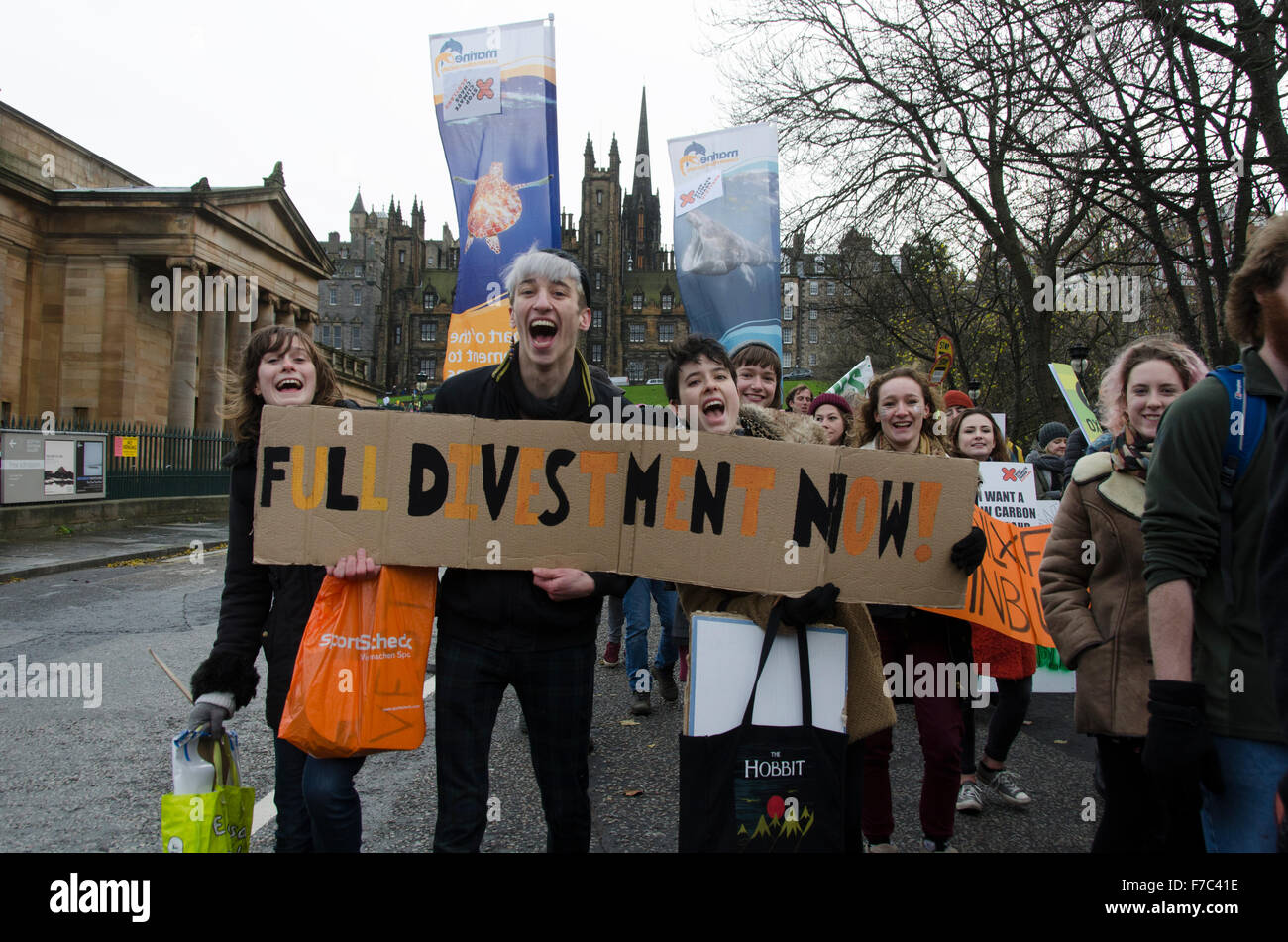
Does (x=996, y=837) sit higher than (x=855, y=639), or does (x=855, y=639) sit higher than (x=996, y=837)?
(x=855, y=639)

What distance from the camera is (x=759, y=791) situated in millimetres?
2344

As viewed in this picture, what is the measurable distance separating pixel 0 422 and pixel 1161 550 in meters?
19.6

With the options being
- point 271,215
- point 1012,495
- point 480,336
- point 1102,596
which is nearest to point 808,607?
point 1102,596

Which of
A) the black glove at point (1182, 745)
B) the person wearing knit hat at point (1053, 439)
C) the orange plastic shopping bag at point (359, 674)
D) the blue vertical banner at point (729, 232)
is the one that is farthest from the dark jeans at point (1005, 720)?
the person wearing knit hat at point (1053, 439)

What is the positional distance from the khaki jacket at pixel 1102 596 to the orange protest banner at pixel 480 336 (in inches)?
238

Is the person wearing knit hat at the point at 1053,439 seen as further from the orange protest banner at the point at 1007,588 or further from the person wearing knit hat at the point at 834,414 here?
the orange protest banner at the point at 1007,588

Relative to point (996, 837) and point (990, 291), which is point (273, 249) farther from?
point (996, 837)

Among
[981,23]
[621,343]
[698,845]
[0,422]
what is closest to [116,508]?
[0,422]

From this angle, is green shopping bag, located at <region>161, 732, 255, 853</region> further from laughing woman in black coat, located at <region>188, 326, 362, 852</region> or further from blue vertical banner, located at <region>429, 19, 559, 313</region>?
blue vertical banner, located at <region>429, 19, 559, 313</region>

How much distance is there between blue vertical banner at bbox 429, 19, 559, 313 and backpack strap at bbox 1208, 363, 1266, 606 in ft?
22.0

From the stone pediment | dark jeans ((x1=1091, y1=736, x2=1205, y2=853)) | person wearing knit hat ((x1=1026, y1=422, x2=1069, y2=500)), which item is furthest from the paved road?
the stone pediment

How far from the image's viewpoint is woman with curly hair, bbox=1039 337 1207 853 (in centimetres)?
250

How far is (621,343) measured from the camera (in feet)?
333

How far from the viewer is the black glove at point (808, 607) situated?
8.18 feet
